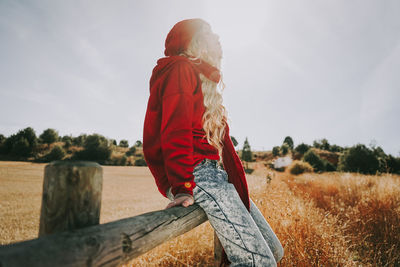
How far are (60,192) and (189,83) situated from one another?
0.93 metres

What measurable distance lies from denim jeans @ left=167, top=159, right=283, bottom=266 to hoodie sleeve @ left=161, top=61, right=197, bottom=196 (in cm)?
14

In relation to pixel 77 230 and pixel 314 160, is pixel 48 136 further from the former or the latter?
pixel 77 230

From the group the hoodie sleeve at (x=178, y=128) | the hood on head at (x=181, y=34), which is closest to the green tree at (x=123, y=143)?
the hood on head at (x=181, y=34)

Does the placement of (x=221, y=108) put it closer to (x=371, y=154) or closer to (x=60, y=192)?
(x=60, y=192)

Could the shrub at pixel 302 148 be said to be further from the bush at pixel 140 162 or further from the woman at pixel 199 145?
the woman at pixel 199 145

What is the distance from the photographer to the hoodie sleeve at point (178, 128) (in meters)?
1.12

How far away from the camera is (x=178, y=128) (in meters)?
1.17

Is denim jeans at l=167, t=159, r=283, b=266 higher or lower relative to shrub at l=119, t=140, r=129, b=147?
lower

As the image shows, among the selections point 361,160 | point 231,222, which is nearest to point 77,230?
point 231,222

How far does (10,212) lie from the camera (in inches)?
249

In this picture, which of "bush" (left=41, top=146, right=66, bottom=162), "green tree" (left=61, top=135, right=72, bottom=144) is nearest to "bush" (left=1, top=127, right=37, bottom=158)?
"bush" (left=41, top=146, right=66, bottom=162)

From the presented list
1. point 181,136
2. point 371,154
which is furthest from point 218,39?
point 371,154

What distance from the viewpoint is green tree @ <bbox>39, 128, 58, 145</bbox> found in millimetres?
35375

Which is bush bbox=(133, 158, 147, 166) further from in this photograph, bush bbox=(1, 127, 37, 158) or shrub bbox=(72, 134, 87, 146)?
bush bbox=(1, 127, 37, 158)
